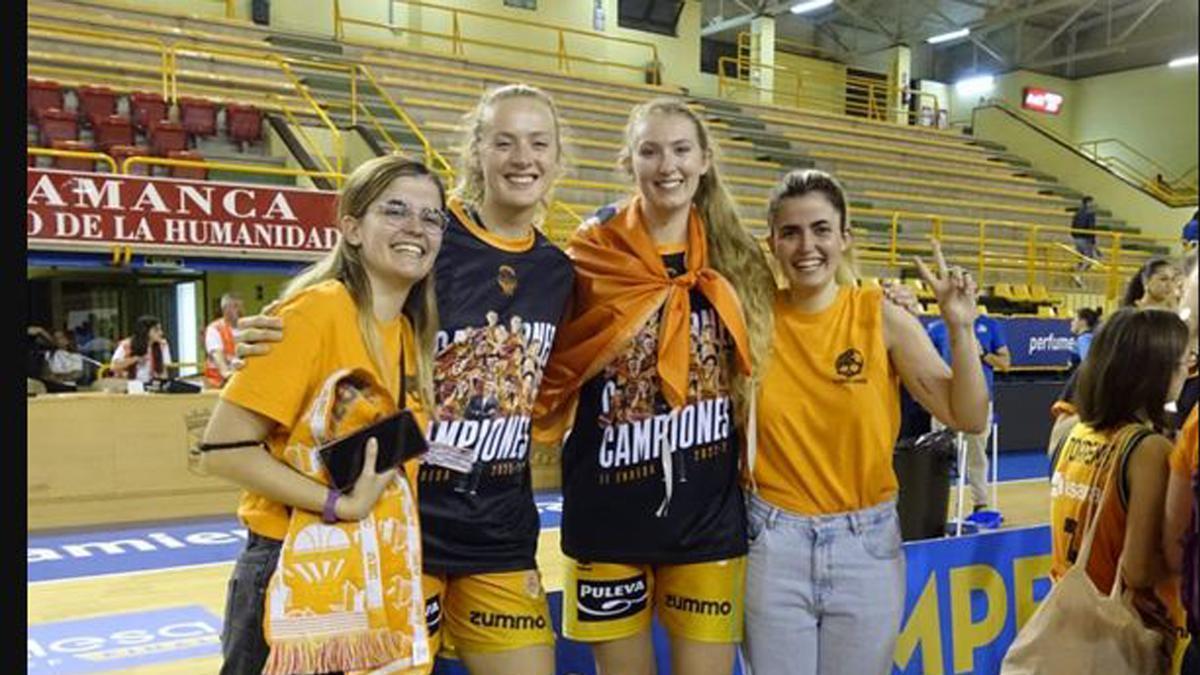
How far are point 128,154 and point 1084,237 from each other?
13.6m

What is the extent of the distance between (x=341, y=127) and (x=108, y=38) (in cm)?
268

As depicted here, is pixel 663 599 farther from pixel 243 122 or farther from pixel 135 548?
pixel 243 122

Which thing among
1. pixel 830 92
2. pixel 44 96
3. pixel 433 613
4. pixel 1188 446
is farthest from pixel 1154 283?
pixel 830 92

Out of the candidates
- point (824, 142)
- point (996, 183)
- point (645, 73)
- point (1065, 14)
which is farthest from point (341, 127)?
point (1065, 14)

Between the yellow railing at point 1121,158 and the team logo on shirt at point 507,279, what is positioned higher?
the yellow railing at point 1121,158

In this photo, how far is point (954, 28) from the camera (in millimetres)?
20719

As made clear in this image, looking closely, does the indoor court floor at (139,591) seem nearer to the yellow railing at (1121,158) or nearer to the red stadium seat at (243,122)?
the red stadium seat at (243,122)

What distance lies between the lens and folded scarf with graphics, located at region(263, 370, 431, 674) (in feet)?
5.15

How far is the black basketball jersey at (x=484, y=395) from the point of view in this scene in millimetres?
1979

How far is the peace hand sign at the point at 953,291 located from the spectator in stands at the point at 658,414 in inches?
13.9

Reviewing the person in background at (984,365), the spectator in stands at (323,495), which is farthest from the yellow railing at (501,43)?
the spectator in stands at (323,495)

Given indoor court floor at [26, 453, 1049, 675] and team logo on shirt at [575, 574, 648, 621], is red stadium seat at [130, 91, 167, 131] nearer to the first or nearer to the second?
indoor court floor at [26, 453, 1049, 675]

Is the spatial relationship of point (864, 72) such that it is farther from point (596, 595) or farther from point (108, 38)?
point (596, 595)

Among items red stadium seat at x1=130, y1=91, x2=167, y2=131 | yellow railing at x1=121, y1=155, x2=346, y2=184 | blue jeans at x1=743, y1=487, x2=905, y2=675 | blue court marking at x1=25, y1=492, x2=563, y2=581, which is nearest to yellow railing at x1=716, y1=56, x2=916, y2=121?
red stadium seat at x1=130, y1=91, x2=167, y2=131
